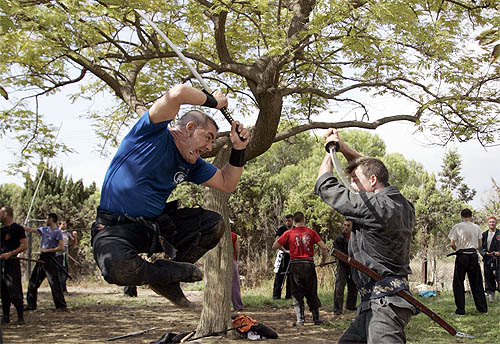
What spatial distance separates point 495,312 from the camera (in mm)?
11039

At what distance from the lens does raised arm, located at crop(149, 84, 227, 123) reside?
3.17m

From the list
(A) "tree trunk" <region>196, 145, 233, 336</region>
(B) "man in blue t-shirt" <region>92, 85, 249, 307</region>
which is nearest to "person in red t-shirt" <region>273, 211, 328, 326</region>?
(A) "tree trunk" <region>196, 145, 233, 336</region>

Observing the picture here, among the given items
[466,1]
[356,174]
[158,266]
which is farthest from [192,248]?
[466,1]

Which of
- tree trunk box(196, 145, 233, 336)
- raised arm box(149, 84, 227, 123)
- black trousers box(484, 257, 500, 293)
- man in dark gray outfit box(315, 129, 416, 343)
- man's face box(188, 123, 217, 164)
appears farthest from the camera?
black trousers box(484, 257, 500, 293)

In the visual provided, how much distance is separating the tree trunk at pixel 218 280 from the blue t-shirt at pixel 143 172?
547cm

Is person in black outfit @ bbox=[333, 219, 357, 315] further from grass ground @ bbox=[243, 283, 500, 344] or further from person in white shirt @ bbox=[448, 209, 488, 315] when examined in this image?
person in white shirt @ bbox=[448, 209, 488, 315]

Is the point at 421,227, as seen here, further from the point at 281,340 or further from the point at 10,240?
the point at 10,240

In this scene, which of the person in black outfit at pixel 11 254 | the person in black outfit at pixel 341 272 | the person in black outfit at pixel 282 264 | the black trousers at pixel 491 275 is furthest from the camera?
the person in black outfit at pixel 282 264

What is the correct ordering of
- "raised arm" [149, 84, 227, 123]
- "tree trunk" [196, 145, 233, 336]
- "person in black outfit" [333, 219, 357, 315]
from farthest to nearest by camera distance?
"person in black outfit" [333, 219, 357, 315] < "tree trunk" [196, 145, 233, 336] < "raised arm" [149, 84, 227, 123]

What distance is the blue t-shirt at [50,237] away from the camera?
11.8m

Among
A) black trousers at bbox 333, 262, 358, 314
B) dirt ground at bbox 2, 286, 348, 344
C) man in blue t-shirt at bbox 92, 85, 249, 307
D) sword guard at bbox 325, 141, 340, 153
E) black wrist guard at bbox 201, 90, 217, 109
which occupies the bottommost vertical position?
dirt ground at bbox 2, 286, 348, 344

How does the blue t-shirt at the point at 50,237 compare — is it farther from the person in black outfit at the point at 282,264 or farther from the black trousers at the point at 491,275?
the black trousers at the point at 491,275

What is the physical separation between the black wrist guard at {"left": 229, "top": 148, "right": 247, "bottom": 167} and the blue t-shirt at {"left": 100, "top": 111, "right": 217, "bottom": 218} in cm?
45

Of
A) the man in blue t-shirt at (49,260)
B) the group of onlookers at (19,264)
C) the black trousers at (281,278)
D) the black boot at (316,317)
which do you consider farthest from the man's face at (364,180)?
the black trousers at (281,278)
